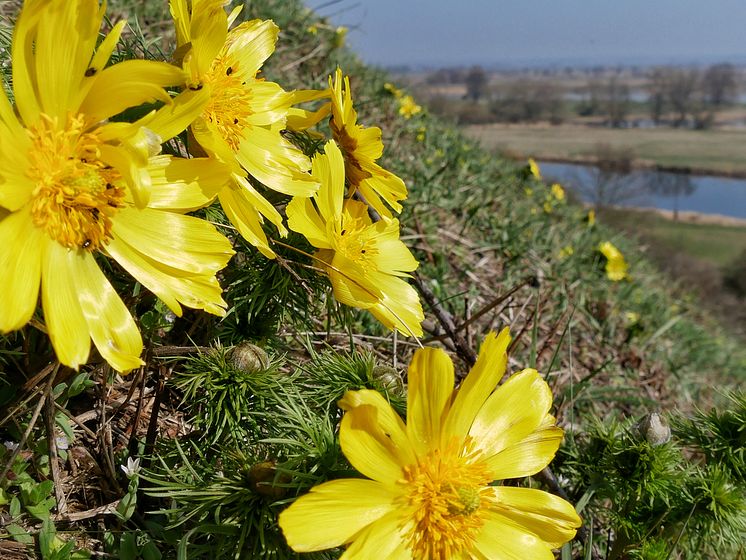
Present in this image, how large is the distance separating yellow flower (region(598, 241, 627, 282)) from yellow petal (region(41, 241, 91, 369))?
11.1 ft

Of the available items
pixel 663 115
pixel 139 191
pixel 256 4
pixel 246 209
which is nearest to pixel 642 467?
pixel 246 209

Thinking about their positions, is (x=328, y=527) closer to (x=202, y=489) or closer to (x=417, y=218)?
(x=202, y=489)

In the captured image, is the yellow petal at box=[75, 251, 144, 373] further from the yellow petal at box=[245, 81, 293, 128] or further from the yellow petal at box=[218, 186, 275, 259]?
the yellow petal at box=[245, 81, 293, 128]

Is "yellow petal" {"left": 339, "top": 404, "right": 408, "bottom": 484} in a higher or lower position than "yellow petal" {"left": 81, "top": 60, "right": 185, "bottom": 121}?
lower

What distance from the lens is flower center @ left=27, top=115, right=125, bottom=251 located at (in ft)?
2.41

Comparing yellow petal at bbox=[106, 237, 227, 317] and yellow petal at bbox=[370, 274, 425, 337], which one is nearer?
yellow petal at bbox=[106, 237, 227, 317]

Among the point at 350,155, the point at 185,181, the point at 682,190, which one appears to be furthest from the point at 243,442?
the point at 682,190

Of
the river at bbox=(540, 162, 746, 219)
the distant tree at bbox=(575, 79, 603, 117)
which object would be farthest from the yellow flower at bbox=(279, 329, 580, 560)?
the distant tree at bbox=(575, 79, 603, 117)

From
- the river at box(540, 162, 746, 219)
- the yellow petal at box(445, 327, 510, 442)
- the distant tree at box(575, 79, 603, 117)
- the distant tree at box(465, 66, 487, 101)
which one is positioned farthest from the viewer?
the distant tree at box(575, 79, 603, 117)

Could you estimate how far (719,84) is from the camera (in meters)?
69.7

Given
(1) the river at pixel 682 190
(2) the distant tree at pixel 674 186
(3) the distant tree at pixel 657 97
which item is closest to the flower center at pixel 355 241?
(1) the river at pixel 682 190

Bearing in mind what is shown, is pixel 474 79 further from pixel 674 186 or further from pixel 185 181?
pixel 185 181

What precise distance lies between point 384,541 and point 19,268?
1.72 ft

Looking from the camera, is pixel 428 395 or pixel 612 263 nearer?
pixel 428 395
